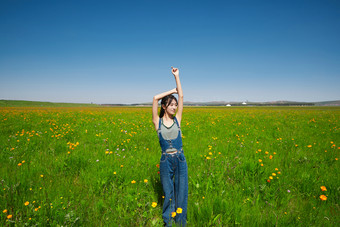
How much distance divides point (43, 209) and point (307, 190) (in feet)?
15.0

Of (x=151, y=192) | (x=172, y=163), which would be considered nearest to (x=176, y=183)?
(x=172, y=163)

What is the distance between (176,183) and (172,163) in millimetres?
340

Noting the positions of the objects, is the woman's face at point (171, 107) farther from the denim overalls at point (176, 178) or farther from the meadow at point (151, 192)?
the meadow at point (151, 192)

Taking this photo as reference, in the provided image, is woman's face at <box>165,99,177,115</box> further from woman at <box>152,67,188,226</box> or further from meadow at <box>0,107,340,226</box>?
meadow at <box>0,107,340,226</box>

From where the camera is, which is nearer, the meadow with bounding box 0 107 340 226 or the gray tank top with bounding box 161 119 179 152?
the meadow with bounding box 0 107 340 226

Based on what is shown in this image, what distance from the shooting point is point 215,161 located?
149 inches

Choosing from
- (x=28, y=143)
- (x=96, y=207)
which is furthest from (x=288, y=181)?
(x=28, y=143)

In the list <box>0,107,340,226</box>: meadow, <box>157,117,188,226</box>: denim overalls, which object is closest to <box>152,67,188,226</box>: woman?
<box>157,117,188,226</box>: denim overalls

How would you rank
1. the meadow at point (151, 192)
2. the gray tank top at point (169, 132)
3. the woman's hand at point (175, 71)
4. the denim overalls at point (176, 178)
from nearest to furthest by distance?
1. the meadow at point (151, 192)
2. the denim overalls at point (176, 178)
3. the gray tank top at point (169, 132)
4. the woman's hand at point (175, 71)

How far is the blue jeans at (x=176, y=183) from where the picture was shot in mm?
2156

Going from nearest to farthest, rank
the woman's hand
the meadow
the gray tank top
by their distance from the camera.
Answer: the meadow < the gray tank top < the woman's hand

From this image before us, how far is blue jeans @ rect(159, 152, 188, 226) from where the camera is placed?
2.16 meters

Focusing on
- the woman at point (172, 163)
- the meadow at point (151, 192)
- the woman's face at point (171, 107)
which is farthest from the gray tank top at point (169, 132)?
the meadow at point (151, 192)

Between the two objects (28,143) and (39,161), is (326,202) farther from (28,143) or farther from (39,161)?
(28,143)
